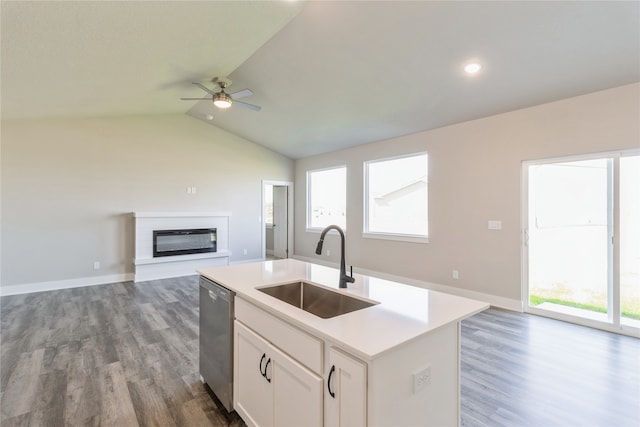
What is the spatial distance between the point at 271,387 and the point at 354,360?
2.25 feet

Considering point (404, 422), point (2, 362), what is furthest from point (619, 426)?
point (2, 362)

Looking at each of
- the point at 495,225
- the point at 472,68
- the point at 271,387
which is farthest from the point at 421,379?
the point at 495,225

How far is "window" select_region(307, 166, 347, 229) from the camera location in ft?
21.9

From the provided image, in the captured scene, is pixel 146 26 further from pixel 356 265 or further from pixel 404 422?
pixel 356 265

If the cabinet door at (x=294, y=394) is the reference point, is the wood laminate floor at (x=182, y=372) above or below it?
below

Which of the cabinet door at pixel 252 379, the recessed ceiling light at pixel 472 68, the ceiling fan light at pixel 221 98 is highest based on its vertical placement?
the ceiling fan light at pixel 221 98

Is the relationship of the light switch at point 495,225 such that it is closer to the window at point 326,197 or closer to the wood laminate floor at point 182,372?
the wood laminate floor at point 182,372

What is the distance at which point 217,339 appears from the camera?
6.71ft

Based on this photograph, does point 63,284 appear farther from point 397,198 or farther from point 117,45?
point 397,198

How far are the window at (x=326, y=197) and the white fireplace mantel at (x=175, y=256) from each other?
2061 mm

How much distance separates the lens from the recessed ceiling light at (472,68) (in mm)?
3131

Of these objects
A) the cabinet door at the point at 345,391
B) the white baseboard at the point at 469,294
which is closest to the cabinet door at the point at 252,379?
the cabinet door at the point at 345,391

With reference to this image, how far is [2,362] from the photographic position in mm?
2621

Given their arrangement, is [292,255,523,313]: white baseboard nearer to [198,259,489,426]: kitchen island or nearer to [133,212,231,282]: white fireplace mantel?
[198,259,489,426]: kitchen island
